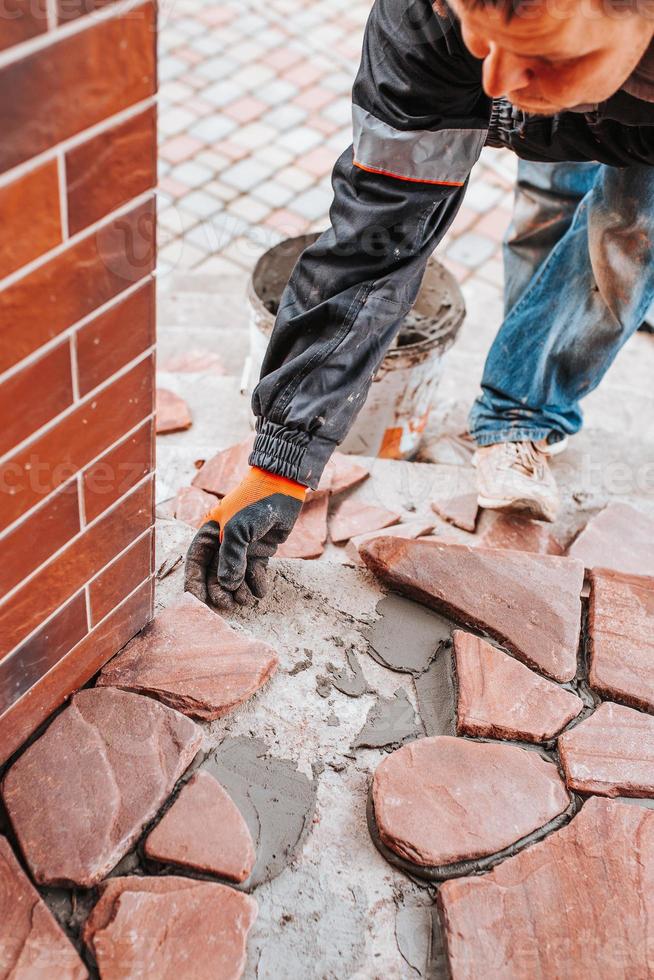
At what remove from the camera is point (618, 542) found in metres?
2.33

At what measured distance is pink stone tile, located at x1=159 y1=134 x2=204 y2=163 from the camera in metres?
4.55

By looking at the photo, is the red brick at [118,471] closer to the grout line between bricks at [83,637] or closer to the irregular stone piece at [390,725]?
the grout line between bricks at [83,637]

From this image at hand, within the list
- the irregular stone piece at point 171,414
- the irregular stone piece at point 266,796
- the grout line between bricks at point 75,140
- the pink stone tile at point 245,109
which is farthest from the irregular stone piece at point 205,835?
the pink stone tile at point 245,109

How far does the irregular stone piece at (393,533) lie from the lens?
2137 mm

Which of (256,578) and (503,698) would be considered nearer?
(503,698)

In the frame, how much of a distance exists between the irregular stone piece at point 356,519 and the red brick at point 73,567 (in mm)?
758

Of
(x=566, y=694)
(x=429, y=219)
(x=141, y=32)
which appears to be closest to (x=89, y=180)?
(x=141, y=32)

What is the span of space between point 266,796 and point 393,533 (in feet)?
2.82

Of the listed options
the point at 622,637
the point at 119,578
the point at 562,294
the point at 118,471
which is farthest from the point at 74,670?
the point at 562,294

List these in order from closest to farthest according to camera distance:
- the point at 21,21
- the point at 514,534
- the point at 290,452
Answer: the point at 21,21 < the point at 290,452 < the point at 514,534

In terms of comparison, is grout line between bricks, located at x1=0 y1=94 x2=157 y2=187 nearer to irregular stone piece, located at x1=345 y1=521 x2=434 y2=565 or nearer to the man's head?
the man's head

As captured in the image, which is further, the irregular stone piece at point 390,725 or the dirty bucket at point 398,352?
the dirty bucket at point 398,352

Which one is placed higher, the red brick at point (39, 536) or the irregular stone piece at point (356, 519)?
the red brick at point (39, 536)

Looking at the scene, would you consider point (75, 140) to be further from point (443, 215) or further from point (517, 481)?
point (517, 481)
